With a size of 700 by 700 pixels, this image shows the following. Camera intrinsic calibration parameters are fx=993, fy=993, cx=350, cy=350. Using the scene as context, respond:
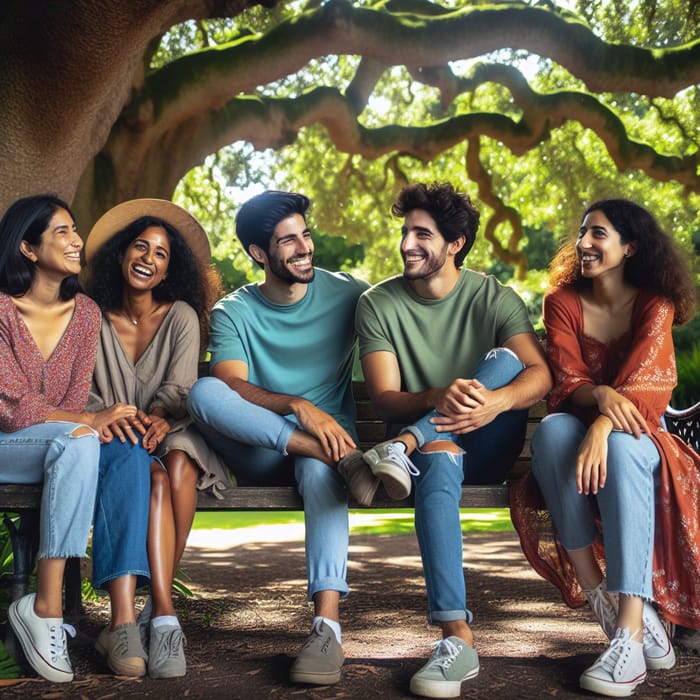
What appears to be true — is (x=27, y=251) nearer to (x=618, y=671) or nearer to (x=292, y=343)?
(x=292, y=343)

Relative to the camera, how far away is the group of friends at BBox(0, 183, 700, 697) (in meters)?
3.61

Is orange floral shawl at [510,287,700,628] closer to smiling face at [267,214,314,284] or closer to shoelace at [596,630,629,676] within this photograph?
shoelace at [596,630,629,676]

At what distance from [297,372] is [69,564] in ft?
4.65

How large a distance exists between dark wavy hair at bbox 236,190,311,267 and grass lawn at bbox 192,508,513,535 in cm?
572

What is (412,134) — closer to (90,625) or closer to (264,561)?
(264,561)

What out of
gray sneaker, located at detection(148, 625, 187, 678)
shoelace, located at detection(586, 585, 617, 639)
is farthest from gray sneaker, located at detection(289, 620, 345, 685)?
shoelace, located at detection(586, 585, 617, 639)

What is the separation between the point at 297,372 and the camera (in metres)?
4.39

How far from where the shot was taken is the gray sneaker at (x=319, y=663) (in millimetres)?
3475

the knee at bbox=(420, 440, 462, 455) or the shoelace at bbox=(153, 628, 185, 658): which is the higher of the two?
the knee at bbox=(420, 440, 462, 455)

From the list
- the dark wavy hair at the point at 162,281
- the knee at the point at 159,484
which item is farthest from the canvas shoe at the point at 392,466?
the dark wavy hair at the point at 162,281

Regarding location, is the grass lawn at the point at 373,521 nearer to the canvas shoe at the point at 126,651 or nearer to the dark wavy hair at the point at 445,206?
the dark wavy hair at the point at 445,206

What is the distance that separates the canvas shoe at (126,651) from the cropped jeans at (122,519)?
19 cm

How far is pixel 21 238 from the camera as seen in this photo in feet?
13.4

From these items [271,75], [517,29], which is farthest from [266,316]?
[517,29]
